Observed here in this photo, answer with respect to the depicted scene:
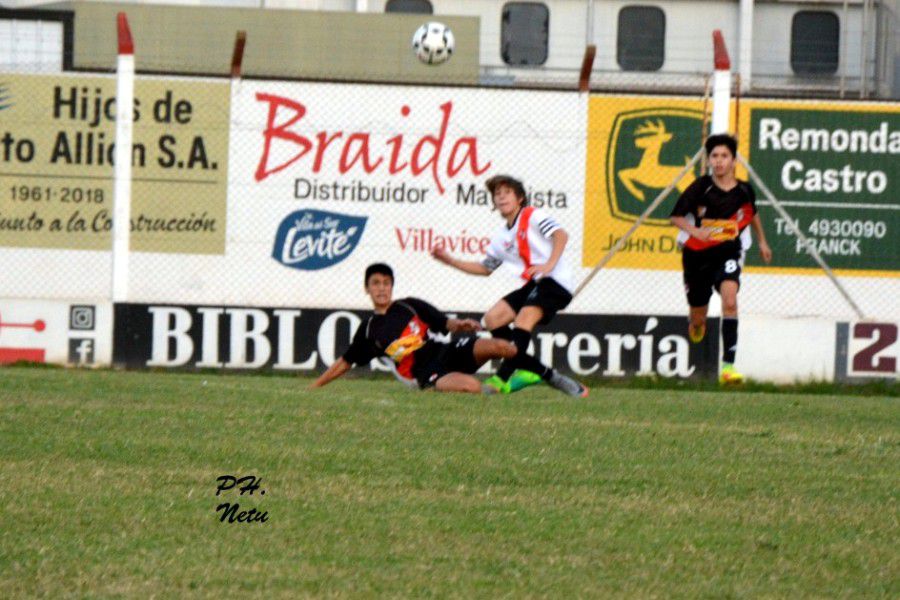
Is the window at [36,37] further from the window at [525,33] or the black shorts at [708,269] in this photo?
the window at [525,33]

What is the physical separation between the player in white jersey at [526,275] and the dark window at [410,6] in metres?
22.2

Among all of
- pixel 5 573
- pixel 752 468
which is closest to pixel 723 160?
pixel 752 468

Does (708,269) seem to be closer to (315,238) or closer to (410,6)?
(315,238)

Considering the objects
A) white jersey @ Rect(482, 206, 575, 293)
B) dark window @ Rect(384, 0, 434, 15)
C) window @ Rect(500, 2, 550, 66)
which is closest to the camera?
white jersey @ Rect(482, 206, 575, 293)

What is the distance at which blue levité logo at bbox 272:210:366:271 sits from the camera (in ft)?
54.7

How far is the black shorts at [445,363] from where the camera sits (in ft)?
40.2

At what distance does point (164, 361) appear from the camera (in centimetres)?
1639

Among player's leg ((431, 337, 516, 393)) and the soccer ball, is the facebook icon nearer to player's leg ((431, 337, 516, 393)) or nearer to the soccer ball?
the soccer ball

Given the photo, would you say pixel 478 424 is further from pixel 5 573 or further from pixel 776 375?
pixel 776 375

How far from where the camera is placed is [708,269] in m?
13.0

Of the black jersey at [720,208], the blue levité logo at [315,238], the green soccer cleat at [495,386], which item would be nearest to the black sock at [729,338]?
the black jersey at [720,208]

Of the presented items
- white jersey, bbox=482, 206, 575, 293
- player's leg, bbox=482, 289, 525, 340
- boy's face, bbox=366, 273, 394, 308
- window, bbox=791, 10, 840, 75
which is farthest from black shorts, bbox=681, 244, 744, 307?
window, bbox=791, 10, 840, 75

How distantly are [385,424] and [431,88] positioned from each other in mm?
8458

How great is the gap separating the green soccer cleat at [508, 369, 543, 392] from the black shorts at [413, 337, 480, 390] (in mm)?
642
